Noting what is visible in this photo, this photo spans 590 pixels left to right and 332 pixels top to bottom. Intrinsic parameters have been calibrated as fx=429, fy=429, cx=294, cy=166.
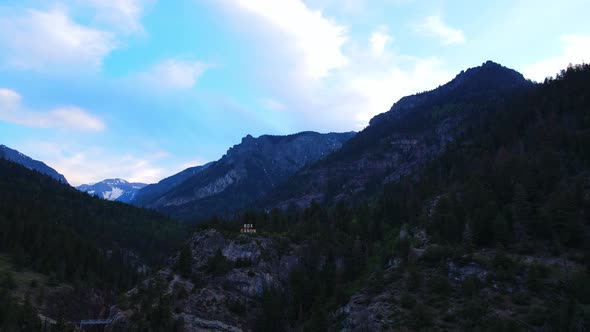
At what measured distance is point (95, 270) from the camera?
485ft

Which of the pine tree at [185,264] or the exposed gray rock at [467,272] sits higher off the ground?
the pine tree at [185,264]

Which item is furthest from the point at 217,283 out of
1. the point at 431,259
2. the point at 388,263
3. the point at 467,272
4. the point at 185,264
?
the point at 467,272

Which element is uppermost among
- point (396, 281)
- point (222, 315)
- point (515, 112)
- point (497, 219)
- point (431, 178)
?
point (515, 112)

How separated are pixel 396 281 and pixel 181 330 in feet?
137

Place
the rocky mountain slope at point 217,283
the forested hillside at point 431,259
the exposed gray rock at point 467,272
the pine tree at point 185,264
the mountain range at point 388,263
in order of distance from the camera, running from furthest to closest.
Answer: the pine tree at point 185,264
the rocky mountain slope at point 217,283
the exposed gray rock at point 467,272
the mountain range at point 388,263
the forested hillside at point 431,259

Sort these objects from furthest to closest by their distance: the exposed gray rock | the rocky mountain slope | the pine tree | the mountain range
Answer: the pine tree → the rocky mountain slope → the exposed gray rock → the mountain range

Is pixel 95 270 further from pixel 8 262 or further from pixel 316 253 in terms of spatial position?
pixel 316 253

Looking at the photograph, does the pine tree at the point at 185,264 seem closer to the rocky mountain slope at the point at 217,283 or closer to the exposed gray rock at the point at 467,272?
the rocky mountain slope at the point at 217,283

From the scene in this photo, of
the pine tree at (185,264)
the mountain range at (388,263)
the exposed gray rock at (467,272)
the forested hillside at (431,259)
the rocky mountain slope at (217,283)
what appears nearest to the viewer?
the forested hillside at (431,259)

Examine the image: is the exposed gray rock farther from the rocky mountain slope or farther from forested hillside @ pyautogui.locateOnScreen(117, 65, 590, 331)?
the rocky mountain slope

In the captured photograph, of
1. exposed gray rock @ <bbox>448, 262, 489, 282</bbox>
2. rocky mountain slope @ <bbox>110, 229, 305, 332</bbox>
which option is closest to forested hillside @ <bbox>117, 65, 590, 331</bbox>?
exposed gray rock @ <bbox>448, 262, 489, 282</bbox>

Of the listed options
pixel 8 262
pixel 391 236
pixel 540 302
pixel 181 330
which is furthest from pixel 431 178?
pixel 8 262

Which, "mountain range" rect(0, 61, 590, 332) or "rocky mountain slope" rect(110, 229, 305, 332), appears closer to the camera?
"mountain range" rect(0, 61, 590, 332)

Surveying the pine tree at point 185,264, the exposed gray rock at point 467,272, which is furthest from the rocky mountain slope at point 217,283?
the exposed gray rock at point 467,272
